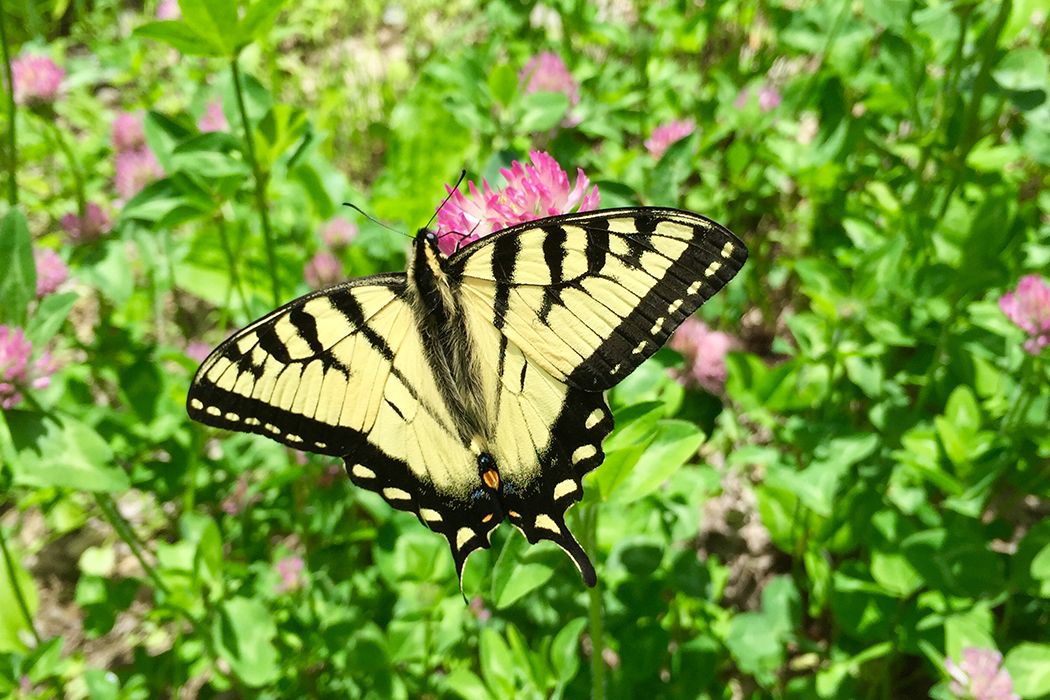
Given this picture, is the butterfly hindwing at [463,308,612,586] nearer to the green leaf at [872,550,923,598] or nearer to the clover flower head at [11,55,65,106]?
the green leaf at [872,550,923,598]

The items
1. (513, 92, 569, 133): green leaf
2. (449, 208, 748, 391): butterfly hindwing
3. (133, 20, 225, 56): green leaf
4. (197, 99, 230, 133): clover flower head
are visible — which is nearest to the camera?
(449, 208, 748, 391): butterfly hindwing

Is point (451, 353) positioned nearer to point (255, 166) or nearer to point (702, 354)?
point (255, 166)

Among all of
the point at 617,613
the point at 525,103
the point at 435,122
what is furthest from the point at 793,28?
the point at 617,613

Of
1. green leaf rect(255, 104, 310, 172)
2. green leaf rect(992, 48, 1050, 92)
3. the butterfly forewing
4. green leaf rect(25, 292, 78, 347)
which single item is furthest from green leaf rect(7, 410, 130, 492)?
green leaf rect(992, 48, 1050, 92)

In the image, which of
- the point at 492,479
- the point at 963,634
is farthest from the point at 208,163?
the point at 963,634

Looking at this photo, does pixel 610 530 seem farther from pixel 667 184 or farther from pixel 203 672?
pixel 203 672

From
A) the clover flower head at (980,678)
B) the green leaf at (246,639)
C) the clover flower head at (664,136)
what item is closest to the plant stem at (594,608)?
the clover flower head at (980,678)
